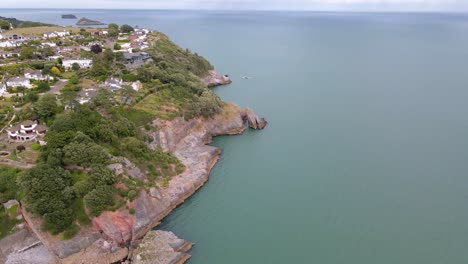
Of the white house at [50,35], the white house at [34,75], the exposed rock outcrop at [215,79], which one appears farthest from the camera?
the white house at [50,35]

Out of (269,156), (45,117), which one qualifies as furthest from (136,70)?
(269,156)

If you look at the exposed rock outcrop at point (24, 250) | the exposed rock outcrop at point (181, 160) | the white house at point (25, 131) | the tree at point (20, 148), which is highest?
the white house at point (25, 131)

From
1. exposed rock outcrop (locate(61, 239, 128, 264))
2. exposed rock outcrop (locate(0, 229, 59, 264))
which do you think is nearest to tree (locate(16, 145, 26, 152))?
exposed rock outcrop (locate(0, 229, 59, 264))

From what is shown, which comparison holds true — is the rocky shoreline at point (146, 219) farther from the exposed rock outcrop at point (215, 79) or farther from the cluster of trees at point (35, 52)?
the cluster of trees at point (35, 52)

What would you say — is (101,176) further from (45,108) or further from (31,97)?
(31,97)

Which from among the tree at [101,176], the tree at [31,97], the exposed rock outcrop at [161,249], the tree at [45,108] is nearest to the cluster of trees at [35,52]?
the tree at [31,97]

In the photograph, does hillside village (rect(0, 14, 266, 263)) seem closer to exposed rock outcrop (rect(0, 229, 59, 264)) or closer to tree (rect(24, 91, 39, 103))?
exposed rock outcrop (rect(0, 229, 59, 264))

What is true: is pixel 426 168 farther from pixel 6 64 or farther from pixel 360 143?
pixel 6 64
